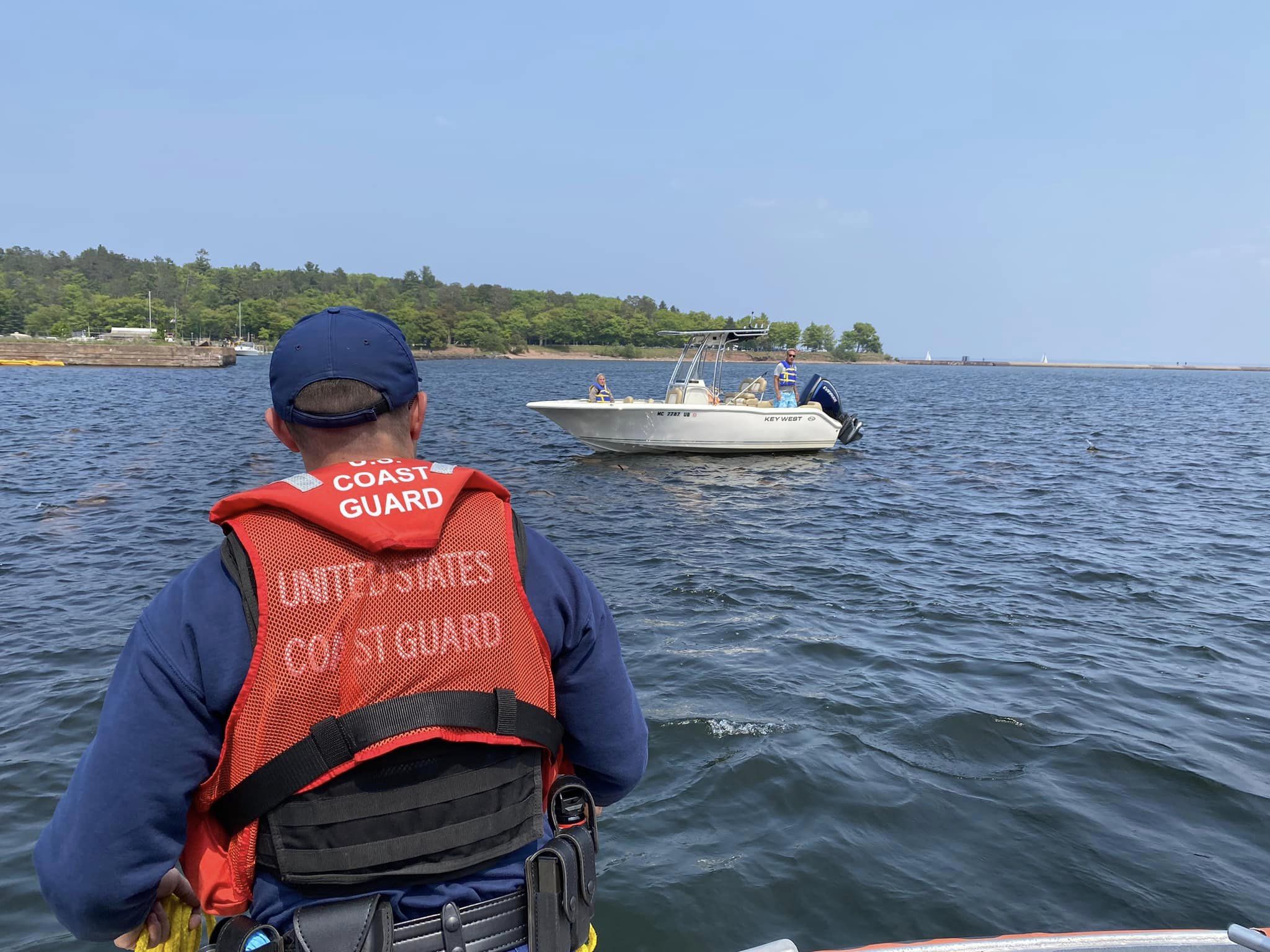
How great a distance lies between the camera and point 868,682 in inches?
299

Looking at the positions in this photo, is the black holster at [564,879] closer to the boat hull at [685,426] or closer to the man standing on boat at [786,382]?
the boat hull at [685,426]

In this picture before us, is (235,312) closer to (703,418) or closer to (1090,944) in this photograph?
(703,418)

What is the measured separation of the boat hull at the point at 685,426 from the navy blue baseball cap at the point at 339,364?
1980cm

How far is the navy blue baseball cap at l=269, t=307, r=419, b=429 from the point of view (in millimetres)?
1856

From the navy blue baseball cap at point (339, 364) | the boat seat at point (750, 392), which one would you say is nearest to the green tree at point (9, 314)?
the boat seat at point (750, 392)

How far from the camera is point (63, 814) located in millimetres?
1650

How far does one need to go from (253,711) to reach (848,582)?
32.9 feet

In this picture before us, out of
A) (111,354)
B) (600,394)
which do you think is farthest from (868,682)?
(111,354)

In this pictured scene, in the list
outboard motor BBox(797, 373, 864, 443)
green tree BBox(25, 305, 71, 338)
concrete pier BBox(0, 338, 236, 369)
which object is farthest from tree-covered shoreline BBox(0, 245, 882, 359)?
outboard motor BBox(797, 373, 864, 443)

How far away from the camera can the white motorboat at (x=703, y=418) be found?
22.0 metres

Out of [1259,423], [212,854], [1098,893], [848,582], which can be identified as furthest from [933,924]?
[1259,423]

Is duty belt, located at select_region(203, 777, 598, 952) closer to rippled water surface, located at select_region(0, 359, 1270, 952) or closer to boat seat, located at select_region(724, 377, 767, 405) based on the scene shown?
rippled water surface, located at select_region(0, 359, 1270, 952)

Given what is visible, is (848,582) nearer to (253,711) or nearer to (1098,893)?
(1098,893)

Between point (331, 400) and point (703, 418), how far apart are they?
20.6m
